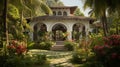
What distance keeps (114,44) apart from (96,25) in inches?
1123

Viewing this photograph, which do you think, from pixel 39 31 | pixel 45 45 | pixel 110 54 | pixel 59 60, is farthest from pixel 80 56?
pixel 39 31

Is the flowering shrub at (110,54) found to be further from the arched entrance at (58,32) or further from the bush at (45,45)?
the arched entrance at (58,32)

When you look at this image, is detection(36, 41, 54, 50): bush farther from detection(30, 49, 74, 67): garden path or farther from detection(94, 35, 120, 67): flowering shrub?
detection(94, 35, 120, 67): flowering shrub

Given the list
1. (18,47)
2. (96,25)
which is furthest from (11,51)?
(96,25)

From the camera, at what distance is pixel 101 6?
12.6 m

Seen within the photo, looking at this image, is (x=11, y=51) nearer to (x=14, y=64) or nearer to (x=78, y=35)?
(x=14, y=64)

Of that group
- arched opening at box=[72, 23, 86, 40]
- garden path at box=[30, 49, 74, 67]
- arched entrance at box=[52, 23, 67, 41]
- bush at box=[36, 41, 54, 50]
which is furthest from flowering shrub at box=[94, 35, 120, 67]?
arched entrance at box=[52, 23, 67, 41]

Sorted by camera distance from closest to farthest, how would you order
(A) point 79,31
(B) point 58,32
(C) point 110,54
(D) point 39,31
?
(C) point 110,54
(D) point 39,31
(A) point 79,31
(B) point 58,32

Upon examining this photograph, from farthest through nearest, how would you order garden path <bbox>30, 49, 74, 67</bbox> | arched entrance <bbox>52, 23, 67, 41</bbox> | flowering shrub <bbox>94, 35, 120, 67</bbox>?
arched entrance <bbox>52, 23, 67, 41</bbox> < garden path <bbox>30, 49, 74, 67</bbox> < flowering shrub <bbox>94, 35, 120, 67</bbox>

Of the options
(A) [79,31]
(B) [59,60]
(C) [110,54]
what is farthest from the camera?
(A) [79,31]

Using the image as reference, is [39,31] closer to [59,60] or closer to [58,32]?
[58,32]

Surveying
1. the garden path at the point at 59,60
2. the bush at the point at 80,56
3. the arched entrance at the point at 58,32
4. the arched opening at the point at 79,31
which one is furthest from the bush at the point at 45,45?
the bush at the point at 80,56

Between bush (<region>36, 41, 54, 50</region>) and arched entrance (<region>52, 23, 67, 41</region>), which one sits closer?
bush (<region>36, 41, 54, 50</region>)

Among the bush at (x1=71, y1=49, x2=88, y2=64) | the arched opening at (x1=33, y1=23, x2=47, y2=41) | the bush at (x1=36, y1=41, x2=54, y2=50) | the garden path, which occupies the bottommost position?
the garden path
